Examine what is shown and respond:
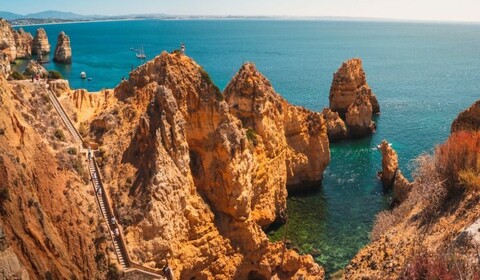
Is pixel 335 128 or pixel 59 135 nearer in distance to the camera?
pixel 59 135

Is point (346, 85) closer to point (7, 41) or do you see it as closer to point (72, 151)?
point (72, 151)

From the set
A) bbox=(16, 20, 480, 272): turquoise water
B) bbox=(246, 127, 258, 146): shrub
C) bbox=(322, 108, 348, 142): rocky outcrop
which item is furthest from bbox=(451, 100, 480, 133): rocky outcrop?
bbox=(322, 108, 348, 142): rocky outcrop

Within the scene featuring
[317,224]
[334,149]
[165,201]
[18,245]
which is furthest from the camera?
[334,149]

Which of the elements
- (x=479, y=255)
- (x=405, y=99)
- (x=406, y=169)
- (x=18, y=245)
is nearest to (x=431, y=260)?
(x=479, y=255)

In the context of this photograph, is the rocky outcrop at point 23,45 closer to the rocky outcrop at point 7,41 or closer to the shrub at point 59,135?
the rocky outcrop at point 7,41

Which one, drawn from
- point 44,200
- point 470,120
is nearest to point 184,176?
point 44,200

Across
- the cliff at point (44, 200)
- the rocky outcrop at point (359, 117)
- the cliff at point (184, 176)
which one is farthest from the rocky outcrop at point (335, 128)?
the cliff at point (44, 200)

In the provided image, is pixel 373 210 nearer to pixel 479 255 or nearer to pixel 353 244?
pixel 353 244

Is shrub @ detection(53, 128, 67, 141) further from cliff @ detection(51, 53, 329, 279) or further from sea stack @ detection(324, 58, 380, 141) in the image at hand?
sea stack @ detection(324, 58, 380, 141)
